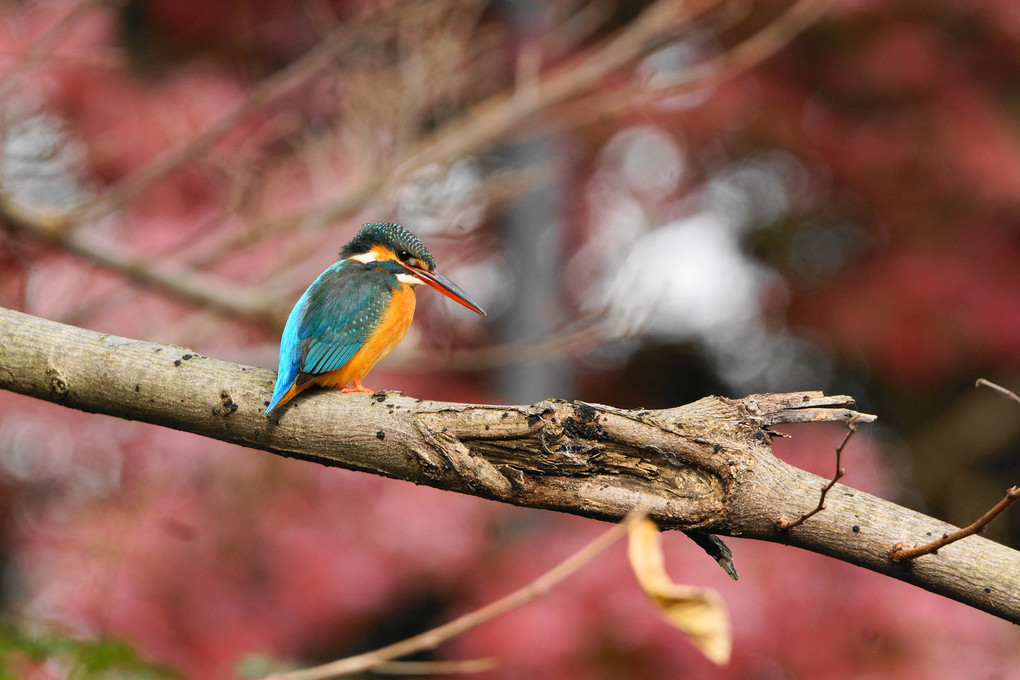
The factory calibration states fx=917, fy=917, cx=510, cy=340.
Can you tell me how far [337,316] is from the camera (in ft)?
7.14

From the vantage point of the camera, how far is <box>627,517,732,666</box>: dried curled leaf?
2.70 feet

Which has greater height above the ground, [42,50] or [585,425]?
[42,50]

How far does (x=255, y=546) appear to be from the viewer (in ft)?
14.9

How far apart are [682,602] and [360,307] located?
150 cm

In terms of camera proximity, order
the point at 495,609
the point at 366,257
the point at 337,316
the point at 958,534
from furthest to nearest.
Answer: the point at 366,257 → the point at 337,316 → the point at 958,534 → the point at 495,609

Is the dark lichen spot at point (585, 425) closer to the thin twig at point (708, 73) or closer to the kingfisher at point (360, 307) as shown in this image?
the kingfisher at point (360, 307)

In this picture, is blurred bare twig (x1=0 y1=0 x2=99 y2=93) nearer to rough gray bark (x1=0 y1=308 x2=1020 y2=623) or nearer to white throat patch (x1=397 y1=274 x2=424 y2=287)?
white throat patch (x1=397 y1=274 x2=424 y2=287)

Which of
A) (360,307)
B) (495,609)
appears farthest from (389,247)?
(495,609)

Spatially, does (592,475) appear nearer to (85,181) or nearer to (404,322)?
(404,322)

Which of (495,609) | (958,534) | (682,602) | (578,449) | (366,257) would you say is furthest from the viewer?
(366,257)

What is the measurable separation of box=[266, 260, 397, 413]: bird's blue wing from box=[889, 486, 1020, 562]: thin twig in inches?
44.6

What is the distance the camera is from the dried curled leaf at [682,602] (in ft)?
2.70

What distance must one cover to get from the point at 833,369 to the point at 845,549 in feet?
20.5

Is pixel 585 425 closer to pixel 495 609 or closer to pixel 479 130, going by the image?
pixel 495 609
